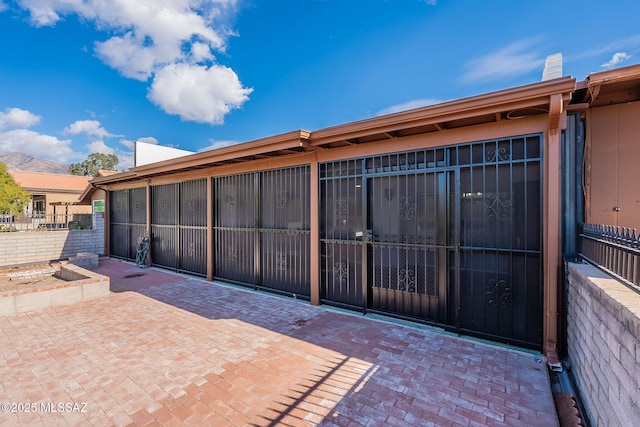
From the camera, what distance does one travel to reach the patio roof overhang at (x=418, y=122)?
10.4 feet

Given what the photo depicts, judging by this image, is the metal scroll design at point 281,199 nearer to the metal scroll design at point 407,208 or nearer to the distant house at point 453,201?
the distant house at point 453,201

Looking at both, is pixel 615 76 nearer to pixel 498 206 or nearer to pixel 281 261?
pixel 498 206

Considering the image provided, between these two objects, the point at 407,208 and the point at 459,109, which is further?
the point at 407,208

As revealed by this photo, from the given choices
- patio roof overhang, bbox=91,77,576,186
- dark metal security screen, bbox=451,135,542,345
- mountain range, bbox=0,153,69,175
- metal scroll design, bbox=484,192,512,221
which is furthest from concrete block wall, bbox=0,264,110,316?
mountain range, bbox=0,153,69,175

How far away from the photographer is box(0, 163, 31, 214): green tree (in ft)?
43.9

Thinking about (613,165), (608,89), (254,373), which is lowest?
(254,373)

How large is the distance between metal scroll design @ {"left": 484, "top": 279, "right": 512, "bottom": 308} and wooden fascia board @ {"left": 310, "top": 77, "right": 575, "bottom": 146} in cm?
221

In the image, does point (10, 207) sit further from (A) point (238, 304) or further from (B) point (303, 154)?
(B) point (303, 154)

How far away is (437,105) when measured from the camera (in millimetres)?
3771

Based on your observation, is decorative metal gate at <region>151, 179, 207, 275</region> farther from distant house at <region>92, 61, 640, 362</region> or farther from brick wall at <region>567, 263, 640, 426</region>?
brick wall at <region>567, 263, 640, 426</region>

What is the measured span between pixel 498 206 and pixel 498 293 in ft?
3.80

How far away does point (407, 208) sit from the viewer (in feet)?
14.6

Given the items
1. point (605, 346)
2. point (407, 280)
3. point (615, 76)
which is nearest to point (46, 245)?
point (407, 280)

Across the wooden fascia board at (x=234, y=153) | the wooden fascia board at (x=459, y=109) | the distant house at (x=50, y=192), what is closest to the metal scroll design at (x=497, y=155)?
the wooden fascia board at (x=459, y=109)
